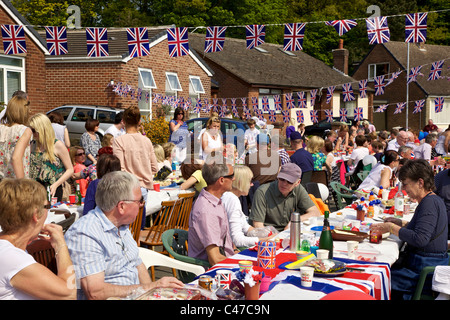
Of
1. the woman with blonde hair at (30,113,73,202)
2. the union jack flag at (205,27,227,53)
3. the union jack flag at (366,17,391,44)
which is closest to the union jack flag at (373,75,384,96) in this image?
the union jack flag at (366,17,391,44)

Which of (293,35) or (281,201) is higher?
(293,35)

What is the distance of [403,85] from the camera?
41.9m

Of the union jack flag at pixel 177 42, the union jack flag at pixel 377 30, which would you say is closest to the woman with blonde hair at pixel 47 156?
the union jack flag at pixel 177 42

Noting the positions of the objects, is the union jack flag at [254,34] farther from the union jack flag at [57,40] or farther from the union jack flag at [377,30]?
the union jack flag at [57,40]

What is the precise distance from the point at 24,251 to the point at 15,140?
125 inches

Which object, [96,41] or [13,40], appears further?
[13,40]

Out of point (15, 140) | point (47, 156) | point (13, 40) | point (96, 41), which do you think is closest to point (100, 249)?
point (15, 140)

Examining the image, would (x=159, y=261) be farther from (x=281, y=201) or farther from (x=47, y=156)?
(x=47, y=156)

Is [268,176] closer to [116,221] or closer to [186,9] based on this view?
[116,221]

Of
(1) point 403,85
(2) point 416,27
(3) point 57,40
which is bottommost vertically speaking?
(3) point 57,40

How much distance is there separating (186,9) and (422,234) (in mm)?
34711

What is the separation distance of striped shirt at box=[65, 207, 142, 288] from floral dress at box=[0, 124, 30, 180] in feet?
8.79

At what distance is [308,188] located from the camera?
7.52 metres

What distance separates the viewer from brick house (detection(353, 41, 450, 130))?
4103 centimetres
